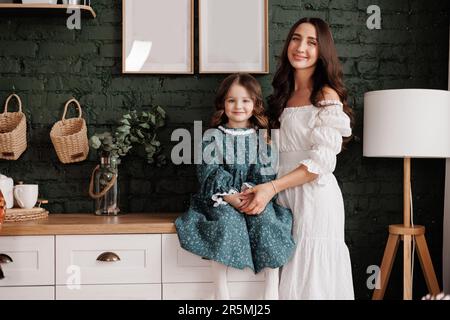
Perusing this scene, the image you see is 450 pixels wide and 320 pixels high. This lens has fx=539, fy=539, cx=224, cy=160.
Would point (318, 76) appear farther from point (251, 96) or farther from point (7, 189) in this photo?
point (7, 189)

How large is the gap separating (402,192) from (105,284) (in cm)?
166

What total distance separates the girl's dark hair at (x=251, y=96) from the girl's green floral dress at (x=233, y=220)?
0.22ft

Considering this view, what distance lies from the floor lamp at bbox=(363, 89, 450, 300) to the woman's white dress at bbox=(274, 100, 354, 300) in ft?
0.96

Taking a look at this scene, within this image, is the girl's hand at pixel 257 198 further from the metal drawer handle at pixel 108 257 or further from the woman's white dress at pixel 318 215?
the metal drawer handle at pixel 108 257

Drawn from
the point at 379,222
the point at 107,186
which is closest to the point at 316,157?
the point at 379,222

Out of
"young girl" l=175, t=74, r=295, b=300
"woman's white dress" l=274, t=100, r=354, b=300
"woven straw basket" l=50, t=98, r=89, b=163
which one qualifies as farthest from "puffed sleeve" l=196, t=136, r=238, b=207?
"woven straw basket" l=50, t=98, r=89, b=163

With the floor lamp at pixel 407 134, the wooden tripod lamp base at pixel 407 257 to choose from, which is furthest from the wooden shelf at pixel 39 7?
the wooden tripod lamp base at pixel 407 257

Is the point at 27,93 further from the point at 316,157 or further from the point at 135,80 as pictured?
the point at 316,157

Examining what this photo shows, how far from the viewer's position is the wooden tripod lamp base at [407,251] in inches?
104

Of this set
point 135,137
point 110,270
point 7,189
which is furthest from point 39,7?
point 110,270

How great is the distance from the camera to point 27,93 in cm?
Answer: 284

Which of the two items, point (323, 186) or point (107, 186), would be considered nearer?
point (323, 186)

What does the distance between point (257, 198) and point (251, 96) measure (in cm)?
48
